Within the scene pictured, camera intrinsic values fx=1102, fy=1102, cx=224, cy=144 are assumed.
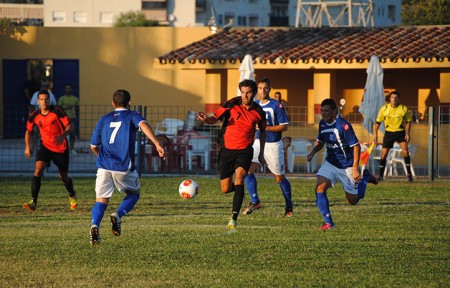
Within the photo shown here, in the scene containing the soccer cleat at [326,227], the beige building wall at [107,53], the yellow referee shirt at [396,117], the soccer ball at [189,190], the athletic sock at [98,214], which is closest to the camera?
the athletic sock at [98,214]

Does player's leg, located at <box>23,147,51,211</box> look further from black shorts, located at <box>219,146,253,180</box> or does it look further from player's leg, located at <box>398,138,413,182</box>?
player's leg, located at <box>398,138,413,182</box>

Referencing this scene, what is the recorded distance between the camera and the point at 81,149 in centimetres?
2717

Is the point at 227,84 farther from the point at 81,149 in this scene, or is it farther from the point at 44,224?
the point at 44,224

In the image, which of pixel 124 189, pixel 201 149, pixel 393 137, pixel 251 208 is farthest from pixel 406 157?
pixel 124 189

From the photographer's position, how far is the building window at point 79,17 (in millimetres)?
79688

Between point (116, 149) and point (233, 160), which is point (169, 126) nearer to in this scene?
point (233, 160)

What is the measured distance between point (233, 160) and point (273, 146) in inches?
72.3

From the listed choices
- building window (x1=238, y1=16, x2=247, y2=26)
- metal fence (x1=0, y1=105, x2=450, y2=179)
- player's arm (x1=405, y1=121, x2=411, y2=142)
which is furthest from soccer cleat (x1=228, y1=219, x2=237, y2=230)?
building window (x1=238, y1=16, x2=247, y2=26)

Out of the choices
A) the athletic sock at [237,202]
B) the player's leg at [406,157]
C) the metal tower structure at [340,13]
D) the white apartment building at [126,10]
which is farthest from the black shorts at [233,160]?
the white apartment building at [126,10]

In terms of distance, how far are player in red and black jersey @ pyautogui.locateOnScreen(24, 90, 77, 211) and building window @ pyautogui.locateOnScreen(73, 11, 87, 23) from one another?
64085 millimetres

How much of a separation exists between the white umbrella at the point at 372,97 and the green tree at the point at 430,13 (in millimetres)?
32213

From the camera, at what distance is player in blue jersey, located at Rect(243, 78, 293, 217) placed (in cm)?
1520

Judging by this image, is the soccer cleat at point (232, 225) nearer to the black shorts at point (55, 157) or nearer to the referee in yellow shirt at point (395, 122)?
the black shorts at point (55, 157)

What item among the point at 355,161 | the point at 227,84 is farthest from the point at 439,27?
the point at 355,161
